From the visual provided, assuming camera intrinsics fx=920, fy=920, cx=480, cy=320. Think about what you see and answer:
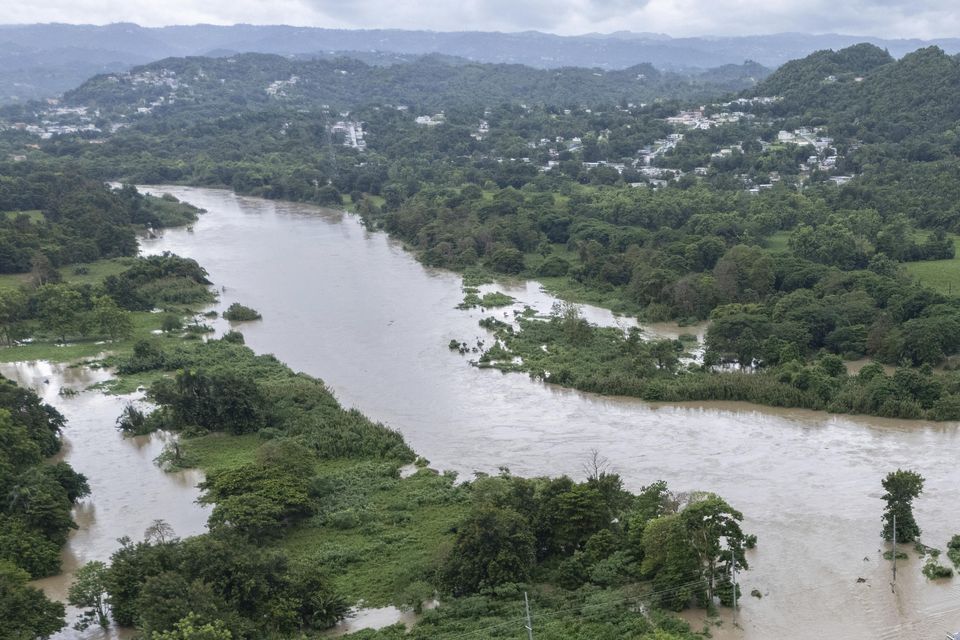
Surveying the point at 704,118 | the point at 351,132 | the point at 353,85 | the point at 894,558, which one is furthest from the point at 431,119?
the point at 894,558

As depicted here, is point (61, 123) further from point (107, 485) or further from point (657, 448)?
point (657, 448)

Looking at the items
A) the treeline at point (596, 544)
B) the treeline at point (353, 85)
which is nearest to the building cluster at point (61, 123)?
the treeline at point (353, 85)

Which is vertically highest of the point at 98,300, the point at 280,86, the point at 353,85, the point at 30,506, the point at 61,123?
the point at 353,85

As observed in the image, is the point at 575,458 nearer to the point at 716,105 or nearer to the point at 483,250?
the point at 483,250

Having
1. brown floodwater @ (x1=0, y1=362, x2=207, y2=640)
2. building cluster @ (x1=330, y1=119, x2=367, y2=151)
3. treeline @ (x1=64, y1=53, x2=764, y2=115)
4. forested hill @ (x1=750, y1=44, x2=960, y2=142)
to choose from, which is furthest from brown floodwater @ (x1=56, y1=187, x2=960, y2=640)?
treeline @ (x1=64, y1=53, x2=764, y2=115)

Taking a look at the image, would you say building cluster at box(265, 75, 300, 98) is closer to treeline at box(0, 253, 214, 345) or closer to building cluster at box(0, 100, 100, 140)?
building cluster at box(0, 100, 100, 140)

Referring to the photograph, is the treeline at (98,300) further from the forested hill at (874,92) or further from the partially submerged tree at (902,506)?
the forested hill at (874,92)
